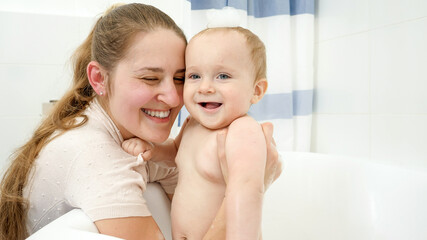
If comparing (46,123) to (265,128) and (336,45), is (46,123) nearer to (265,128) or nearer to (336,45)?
(265,128)

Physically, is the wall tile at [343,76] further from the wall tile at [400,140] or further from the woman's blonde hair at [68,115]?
the woman's blonde hair at [68,115]

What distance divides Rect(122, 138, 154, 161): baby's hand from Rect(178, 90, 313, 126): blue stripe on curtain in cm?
87

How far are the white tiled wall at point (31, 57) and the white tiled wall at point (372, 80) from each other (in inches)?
49.6

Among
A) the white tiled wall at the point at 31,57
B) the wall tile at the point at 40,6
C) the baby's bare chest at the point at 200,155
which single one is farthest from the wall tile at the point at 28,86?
the baby's bare chest at the point at 200,155

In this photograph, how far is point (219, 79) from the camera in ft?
2.90

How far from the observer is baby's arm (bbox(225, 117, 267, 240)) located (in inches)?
28.1

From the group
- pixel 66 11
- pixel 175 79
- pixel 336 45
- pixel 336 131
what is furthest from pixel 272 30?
pixel 66 11

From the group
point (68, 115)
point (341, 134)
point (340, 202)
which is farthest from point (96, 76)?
point (341, 134)

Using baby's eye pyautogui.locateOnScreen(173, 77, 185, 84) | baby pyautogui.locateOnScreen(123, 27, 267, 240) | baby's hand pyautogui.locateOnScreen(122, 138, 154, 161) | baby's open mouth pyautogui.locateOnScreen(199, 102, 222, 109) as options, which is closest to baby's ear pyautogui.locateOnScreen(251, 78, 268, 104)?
baby pyautogui.locateOnScreen(123, 27, 267, 240)

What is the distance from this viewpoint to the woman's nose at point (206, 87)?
86 centimetres

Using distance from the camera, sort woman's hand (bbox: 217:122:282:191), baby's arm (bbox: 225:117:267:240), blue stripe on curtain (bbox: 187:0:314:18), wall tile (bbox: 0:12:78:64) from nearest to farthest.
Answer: baby's arm (bbox: 225:117:267:240) → woman's hand (bbox: 217:122:282:191) → blue stripe on curtain (bbox: 187:0:314:18) → wall tile (bbox: 0:12:78:64)

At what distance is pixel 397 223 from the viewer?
115 cm

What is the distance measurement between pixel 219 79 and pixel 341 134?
1.03m

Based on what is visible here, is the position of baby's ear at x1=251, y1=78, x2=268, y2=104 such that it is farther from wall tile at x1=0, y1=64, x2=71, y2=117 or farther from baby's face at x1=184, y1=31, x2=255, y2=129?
wall tile at x1=0, y1=64, x2=71, y2=117
